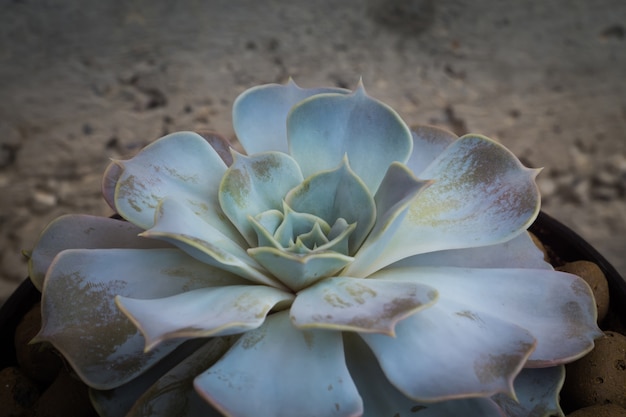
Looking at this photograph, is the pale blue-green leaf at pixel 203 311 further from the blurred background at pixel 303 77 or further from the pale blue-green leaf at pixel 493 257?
the blurred background at pixel 303 77

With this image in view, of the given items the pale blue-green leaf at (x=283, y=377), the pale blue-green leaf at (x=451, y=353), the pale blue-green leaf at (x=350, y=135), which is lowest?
the pale blue-green leaf at (x=283, y=377)

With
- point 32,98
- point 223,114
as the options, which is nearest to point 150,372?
point 223,114

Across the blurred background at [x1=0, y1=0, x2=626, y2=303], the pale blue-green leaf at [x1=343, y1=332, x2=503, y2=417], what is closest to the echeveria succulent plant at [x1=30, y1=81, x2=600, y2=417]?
the pale blue-green leaf at [x1=343, y1=332, x2=503, y2=417]

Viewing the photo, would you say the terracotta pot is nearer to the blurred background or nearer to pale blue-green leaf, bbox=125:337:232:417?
pale blue-green leaf, bbox=125:337:232:417

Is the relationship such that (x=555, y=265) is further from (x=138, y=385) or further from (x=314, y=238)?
(x=138, y=385)

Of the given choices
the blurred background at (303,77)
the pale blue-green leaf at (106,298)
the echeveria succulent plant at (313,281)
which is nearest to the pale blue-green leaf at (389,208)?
the echeveria succulent plant at (313,281)

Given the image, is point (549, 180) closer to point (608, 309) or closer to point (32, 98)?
point (608, 309)
